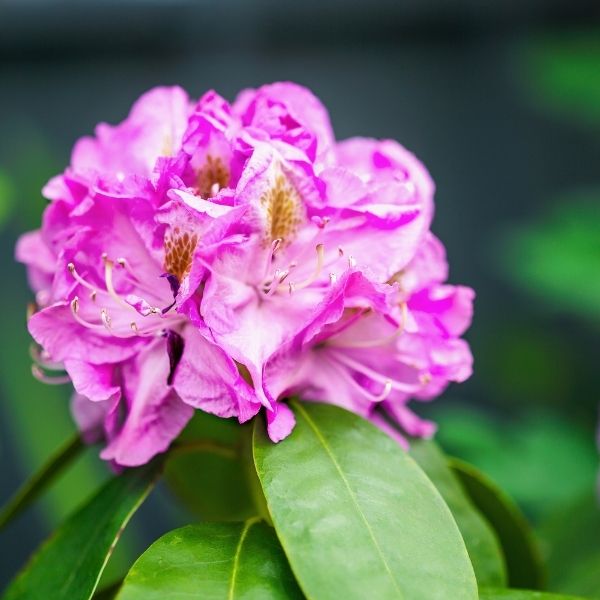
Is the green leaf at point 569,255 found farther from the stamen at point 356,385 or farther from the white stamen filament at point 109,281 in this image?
the white stamen filament at point 109,281

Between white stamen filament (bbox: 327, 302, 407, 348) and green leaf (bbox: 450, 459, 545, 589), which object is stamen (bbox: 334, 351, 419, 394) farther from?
green leaf (bbox: 450, 459, 545, 589)

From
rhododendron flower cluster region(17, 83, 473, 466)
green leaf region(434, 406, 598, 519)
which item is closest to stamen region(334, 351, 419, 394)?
rhododendron flower cluster region(17, 83, 473, 466)

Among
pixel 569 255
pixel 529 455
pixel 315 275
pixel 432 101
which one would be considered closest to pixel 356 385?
pixel 315 275

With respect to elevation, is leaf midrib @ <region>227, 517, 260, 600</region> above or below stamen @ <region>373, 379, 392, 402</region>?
below

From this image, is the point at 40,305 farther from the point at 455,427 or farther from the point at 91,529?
the point at 455,427

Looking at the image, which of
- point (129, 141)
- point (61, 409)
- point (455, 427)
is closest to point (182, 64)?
point (61, 409)

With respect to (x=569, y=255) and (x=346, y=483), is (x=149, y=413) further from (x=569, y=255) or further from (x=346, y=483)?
(x=569, y=255)
